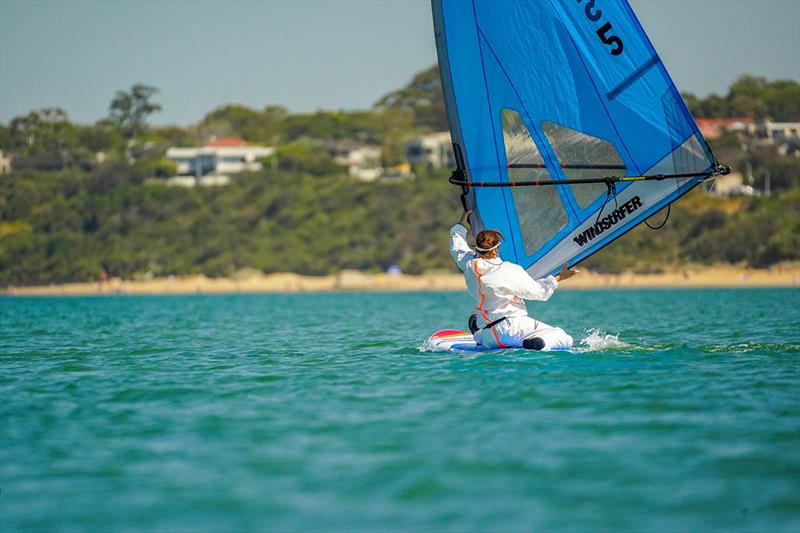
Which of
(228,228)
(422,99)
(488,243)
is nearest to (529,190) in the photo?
(488,243)

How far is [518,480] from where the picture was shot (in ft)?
22.4

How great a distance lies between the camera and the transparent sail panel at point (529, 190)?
43.2 ft

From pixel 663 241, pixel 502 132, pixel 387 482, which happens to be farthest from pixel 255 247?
pixel 387 482

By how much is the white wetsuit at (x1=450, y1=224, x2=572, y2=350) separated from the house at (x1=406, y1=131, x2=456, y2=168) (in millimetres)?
88990

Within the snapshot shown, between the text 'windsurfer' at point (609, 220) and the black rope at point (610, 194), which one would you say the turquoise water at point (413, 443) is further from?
the black rope at point (610, 194)

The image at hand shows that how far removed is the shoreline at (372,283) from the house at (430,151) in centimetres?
2255

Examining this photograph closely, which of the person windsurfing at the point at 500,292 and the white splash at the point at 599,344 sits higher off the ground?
the person windsurfing at the point at 500,292

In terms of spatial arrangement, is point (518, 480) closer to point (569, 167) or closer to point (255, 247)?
point (569, 167)

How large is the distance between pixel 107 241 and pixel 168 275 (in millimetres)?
7527

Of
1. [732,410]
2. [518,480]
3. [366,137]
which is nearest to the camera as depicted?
[518,480]

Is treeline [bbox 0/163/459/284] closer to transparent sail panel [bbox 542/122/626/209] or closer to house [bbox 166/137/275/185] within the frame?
house [bbox 166/137/275/185]

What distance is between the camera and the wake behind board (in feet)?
42.9

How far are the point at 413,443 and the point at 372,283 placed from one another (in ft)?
246

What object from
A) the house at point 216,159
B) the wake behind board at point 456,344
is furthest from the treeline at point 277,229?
the wake behind board at point 456,344
